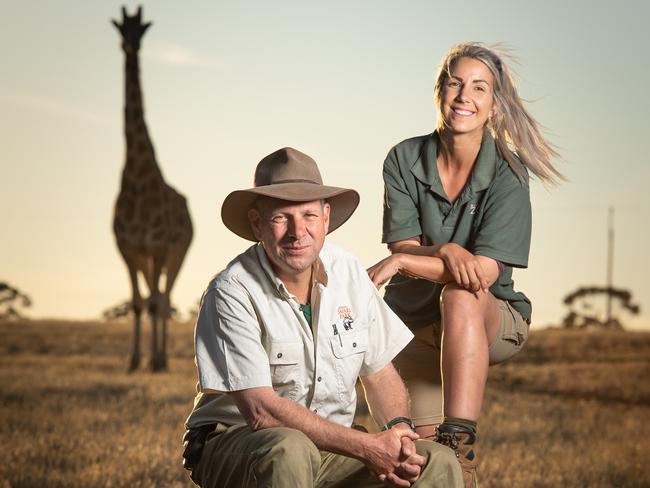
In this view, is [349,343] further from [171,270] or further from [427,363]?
[171,270]

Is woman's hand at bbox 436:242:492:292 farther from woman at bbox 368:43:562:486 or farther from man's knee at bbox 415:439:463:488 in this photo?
man's knee at bbox 415:439:463:488

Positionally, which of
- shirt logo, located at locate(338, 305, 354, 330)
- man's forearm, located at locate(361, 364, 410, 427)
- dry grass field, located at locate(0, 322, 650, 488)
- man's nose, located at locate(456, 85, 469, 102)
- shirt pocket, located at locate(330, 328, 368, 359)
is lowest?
dry grass field, located at locate(0, 322, 650, 488)

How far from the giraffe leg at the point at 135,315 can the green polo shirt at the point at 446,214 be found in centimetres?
715

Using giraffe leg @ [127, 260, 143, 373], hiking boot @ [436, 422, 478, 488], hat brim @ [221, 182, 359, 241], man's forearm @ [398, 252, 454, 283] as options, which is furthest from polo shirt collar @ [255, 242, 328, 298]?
giraffe leg @ [127, 260, 143, 373]

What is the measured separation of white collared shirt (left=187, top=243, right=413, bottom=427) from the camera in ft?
10.9

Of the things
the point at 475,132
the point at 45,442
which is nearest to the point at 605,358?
the point at 45,442

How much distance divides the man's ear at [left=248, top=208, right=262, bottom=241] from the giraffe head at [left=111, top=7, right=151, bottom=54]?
30.7 ft

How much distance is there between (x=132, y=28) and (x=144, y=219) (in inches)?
90.3

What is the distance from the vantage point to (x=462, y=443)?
3.85 metres

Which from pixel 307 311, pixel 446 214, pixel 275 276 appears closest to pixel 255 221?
pixel 275 276

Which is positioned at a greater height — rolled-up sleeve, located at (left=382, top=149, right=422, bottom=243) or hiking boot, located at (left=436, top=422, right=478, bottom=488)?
rolled-up sleeve, located at (left=382, top=149, right=422, bottom=243)

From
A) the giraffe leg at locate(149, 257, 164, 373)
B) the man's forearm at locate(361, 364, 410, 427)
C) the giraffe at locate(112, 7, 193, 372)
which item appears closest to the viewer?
the man's forearm at locate(361, 364, 410, 427)

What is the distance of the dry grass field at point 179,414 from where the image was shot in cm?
602

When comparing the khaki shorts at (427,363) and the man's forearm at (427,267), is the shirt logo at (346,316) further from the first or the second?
the khaki shorts at (427,363)
